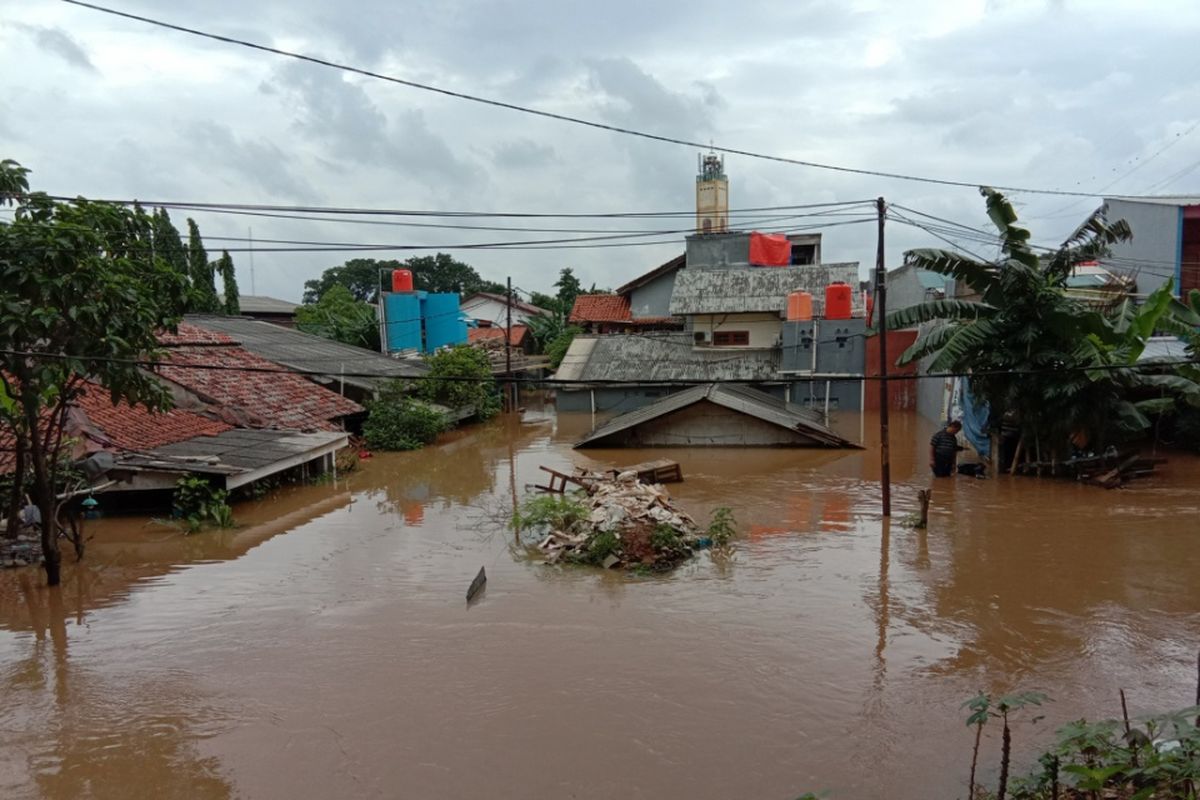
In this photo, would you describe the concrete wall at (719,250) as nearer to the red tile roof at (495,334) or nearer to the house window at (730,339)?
the house window at (730,339)

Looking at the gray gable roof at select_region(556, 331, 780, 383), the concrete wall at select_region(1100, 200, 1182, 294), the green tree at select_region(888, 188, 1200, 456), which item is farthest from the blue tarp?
the gray gable roof at select_region(556, 331, 780, 383)

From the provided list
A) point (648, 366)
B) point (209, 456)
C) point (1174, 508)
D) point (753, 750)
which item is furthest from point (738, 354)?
point (753, 750)

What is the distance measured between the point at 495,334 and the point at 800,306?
74.4ft

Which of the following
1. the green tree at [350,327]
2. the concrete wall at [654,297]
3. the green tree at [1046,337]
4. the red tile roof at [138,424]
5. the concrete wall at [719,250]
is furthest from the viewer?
the concrete wall at [654,297]

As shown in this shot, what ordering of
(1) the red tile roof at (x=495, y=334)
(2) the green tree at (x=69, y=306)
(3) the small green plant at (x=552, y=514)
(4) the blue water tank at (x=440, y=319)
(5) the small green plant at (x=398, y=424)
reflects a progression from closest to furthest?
(2) the green tree at (x=69, y=306)
(3) the small green plant at (x=552, y=514)
(5) the small green plant at (x=398, y=424)
(4) the blue water tank at (x=440, y=319)
(1) the red tile roof at (x=495, y=334)

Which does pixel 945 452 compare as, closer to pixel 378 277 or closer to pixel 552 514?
pixel 552 514

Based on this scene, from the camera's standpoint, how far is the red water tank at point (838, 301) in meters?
30.2

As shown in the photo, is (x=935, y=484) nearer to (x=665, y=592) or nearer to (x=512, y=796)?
(x=665, y=592)

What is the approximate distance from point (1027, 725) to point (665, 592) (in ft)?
16.5

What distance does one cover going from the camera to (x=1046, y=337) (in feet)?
55.3

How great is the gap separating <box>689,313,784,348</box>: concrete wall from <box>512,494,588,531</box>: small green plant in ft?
65.1

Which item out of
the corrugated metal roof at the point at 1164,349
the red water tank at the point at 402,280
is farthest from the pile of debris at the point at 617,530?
the red water tank at the point at 402,280

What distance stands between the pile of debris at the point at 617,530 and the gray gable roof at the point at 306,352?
12289 mm

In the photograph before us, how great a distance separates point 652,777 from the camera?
22.0ft
